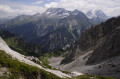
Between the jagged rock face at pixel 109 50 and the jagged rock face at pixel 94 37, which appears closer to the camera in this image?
the jagged rock face at pixel 109 50

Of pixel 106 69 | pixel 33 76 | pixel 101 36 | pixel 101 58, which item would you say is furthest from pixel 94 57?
pixel 33 76

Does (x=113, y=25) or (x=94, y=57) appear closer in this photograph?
(x=94, y=57)

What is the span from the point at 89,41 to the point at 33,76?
111 meters

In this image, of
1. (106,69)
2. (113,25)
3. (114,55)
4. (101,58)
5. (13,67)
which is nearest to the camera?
(13,67)

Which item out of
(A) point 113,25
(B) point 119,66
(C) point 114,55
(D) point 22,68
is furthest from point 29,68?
(A) point 113,25

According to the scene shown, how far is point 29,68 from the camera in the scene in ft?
85.8

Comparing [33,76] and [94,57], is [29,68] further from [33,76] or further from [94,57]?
[94,57]

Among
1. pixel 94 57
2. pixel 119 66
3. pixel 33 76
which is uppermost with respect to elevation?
pixel 33 76

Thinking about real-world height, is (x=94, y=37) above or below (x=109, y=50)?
below

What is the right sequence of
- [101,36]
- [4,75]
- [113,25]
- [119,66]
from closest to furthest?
[4,75] < [119,66] < [113,25] < [101,36]

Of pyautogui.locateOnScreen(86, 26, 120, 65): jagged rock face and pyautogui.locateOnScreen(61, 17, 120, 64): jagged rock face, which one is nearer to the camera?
pyautogui.locateOnScreen(86, 26, 120, 65): jagged rock face

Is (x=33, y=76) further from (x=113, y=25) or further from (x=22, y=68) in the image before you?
(x=113, y=25)

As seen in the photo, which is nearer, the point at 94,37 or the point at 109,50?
the point at 109,50

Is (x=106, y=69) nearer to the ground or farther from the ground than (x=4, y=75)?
nearer to the ground
